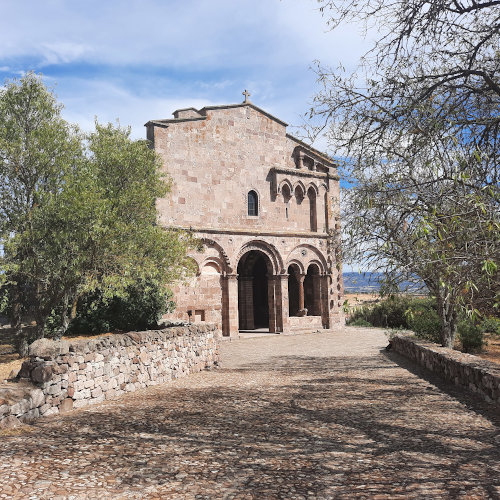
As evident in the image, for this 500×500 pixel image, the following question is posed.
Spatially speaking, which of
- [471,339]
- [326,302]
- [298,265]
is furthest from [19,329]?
[326,302]

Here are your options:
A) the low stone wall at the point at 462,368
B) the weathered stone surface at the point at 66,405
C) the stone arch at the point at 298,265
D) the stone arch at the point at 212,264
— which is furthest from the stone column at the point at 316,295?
the weathered stone surface at the point at 66,405

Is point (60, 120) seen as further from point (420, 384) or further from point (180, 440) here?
point (420, 384)

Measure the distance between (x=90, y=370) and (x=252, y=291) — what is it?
18.9 metres

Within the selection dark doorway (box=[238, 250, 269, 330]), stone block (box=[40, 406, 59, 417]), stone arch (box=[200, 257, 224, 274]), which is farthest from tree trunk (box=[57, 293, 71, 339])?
dark doorway (box=[238, 250, 269, 330])

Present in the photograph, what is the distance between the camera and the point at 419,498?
4.45 metres

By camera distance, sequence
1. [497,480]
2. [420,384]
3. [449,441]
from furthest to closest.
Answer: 1. [420,384]
2. [449,441]
3. [497,480]

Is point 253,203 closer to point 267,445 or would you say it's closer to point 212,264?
point 212,264

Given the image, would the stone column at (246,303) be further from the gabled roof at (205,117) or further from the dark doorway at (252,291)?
the gabled roof at (205,117)

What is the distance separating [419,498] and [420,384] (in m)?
6.53

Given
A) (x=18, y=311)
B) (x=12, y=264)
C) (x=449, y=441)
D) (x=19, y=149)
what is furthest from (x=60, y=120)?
(x=449, y=441)

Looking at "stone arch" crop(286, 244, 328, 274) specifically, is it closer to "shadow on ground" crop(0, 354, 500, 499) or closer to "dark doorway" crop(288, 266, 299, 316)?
"dark doorway" crop(288, 266, 299, 316)

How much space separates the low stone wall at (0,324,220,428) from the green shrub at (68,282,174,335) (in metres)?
2.34

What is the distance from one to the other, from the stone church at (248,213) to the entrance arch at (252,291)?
0.21ft

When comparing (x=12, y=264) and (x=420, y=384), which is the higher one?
(x=12, y=264)
